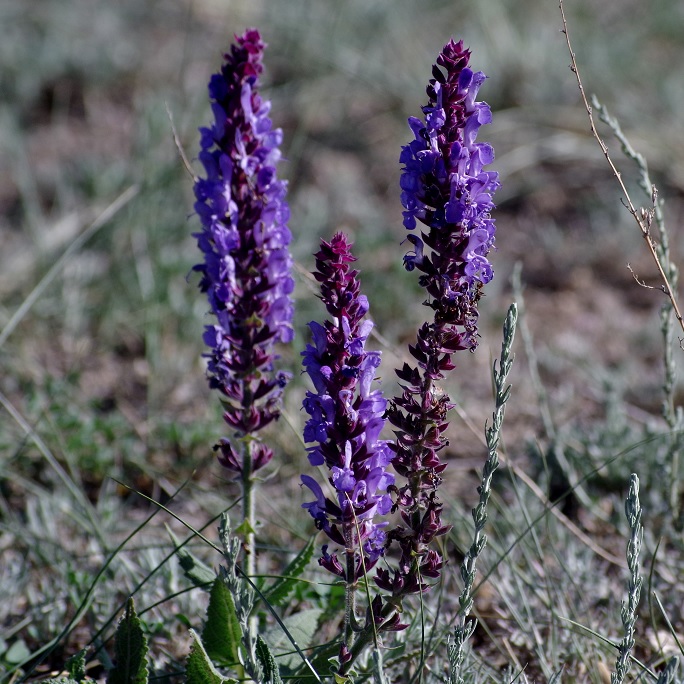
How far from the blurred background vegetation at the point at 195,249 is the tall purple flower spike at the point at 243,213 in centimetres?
→ 82

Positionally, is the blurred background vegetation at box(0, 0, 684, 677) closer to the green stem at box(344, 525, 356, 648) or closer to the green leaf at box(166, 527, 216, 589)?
the green leaf at box(166, 527, 216, 589)

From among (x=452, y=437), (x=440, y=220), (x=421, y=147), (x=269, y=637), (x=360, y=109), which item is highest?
(x=360, y=109)

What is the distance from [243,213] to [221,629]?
1054mm

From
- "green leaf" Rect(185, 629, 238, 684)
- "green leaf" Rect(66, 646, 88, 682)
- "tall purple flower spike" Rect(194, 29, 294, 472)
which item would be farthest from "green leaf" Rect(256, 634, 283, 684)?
"tall purple flower spike" Rect(194, 29, 294, 472)

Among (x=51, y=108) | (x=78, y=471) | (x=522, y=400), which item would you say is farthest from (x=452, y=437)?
(x=51, y=108)

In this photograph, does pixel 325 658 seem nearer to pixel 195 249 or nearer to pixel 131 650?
pixel 131 650

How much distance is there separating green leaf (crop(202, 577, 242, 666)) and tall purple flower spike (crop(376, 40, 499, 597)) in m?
0.45

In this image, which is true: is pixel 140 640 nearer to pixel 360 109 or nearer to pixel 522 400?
pixel 522 400

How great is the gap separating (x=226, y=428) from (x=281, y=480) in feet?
1.24

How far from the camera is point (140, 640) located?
2.15 m

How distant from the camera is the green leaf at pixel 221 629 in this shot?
2.21m

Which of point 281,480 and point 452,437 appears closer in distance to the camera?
point 281,480

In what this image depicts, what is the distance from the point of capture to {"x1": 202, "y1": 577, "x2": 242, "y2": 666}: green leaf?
221 cm

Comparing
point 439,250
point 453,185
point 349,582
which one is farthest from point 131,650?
point 453,185
